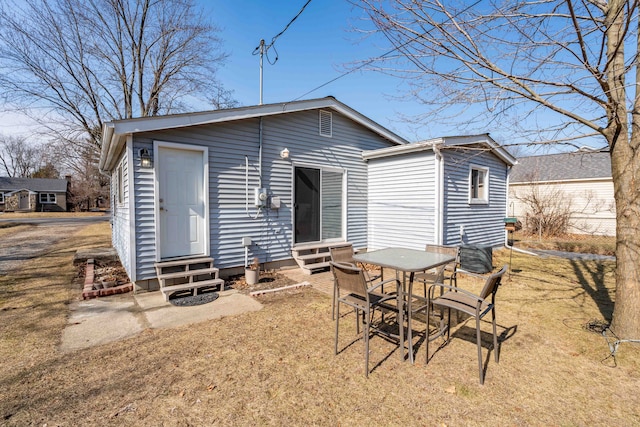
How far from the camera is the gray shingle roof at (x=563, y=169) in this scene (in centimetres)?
1459

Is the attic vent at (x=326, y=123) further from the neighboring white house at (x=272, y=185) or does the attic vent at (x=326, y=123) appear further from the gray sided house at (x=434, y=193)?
the gray sided house at (x=434, y=193)

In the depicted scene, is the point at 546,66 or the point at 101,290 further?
the point at 101,290

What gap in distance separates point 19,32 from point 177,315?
1607 cm

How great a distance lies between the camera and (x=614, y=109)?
9.93 feet

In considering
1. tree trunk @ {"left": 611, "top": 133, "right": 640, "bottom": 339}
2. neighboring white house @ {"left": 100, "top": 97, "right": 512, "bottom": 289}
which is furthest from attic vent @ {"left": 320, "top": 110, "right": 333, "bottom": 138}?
tree trunk @ {"left": 611, "top": 133, "right": 640, "bottom": 339}

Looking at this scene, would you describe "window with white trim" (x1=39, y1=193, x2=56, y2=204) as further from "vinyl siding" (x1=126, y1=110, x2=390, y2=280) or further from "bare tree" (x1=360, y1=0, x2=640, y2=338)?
"bare tree" (x1=360, y1=0, x2=640, y2=338)

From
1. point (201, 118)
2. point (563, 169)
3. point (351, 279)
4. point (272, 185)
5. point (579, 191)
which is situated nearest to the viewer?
point (351, 279)

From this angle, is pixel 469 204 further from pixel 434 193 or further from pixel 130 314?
pixel 130 314

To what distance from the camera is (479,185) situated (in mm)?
8984

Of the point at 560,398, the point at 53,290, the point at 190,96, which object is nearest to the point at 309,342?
the point at 560,398

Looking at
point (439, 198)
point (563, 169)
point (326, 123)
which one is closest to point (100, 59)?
point (326, 123)

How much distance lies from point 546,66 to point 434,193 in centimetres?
419

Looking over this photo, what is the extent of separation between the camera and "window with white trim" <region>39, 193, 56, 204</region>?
3678 cm

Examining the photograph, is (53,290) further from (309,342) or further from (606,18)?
(606,18)
